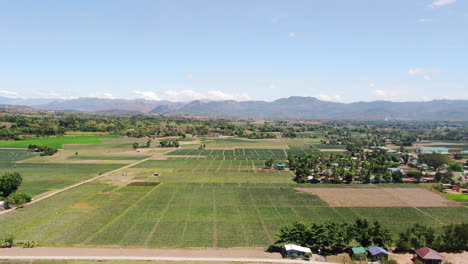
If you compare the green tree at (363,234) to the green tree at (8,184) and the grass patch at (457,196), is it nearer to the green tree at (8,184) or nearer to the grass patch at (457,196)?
the grass patch at (457,196)

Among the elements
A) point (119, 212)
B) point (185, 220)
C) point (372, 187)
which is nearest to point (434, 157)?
point (372, 187)

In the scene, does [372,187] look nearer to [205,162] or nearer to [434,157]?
[434,157]

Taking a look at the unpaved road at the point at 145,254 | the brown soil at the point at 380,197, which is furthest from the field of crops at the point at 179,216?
the brown soil at the point at 380,197

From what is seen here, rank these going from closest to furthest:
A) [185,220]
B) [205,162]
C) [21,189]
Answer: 1. [185,220]
2. [21,189]
3. [205,162]

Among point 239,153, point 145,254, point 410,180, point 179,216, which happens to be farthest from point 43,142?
point 410,180

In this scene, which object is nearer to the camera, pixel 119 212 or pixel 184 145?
pixel 119 212

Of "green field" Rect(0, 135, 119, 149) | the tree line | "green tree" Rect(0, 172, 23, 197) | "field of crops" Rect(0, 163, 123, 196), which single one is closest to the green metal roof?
the tree line

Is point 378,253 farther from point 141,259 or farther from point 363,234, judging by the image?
point 141,259
